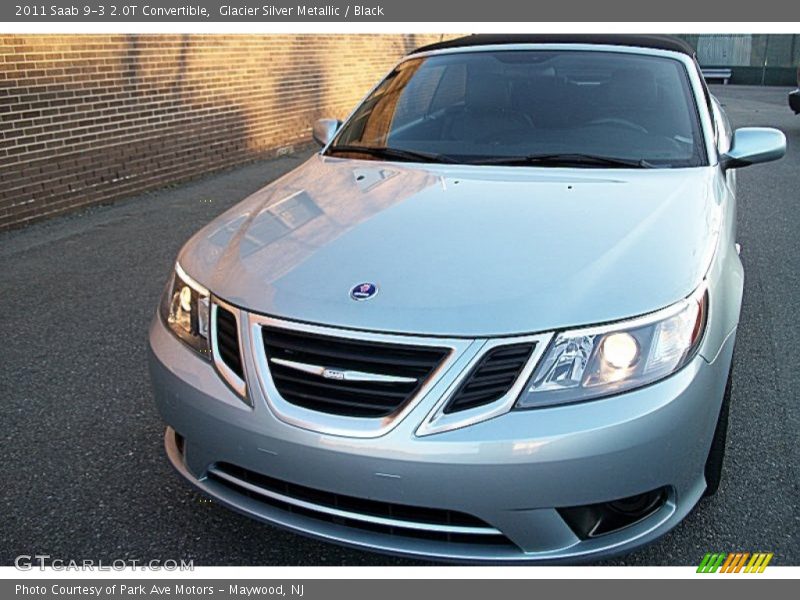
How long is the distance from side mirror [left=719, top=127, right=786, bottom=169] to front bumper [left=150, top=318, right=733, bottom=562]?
145cm

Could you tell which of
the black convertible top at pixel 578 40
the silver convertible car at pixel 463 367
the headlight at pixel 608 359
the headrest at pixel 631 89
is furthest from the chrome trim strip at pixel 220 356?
the black convertible top at pixel 578 40

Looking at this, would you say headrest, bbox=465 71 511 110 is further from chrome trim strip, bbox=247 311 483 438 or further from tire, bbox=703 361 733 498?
chrome trim strip, bbox=247 311 483 438

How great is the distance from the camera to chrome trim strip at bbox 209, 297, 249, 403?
2.21 metres

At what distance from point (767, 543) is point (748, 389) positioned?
117 centimetres

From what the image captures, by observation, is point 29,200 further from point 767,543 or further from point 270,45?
point 767,543

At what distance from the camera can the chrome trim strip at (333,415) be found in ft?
6.63

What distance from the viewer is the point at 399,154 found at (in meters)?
3.48

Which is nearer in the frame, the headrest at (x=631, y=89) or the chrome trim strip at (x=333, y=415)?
the chrome trim strip at (x=333, y=415)

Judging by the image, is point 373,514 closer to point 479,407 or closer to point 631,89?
point 479,407

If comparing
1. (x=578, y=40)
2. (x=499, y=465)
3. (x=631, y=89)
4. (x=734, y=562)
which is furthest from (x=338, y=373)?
(x=578, y=40)

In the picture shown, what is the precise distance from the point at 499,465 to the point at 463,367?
268 mm

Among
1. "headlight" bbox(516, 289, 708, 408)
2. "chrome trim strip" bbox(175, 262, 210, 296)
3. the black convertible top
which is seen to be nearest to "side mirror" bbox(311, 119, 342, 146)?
the black convertible top

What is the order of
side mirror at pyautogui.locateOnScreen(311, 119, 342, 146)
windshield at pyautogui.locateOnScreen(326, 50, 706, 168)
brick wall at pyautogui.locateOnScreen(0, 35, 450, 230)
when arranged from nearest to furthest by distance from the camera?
1. windshield at pyautogui.locateOnScreen(326, 50, 706, 168)
2. side mirror at pyautogui.locateOnScreen(311, 119, 342, 146)
3. brick wall at pyautogui.locateOnScreen(0, 35, 450, 230)

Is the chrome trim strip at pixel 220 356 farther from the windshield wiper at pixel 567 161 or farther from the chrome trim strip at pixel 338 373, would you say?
the windshield wiper at pixel 567 161
